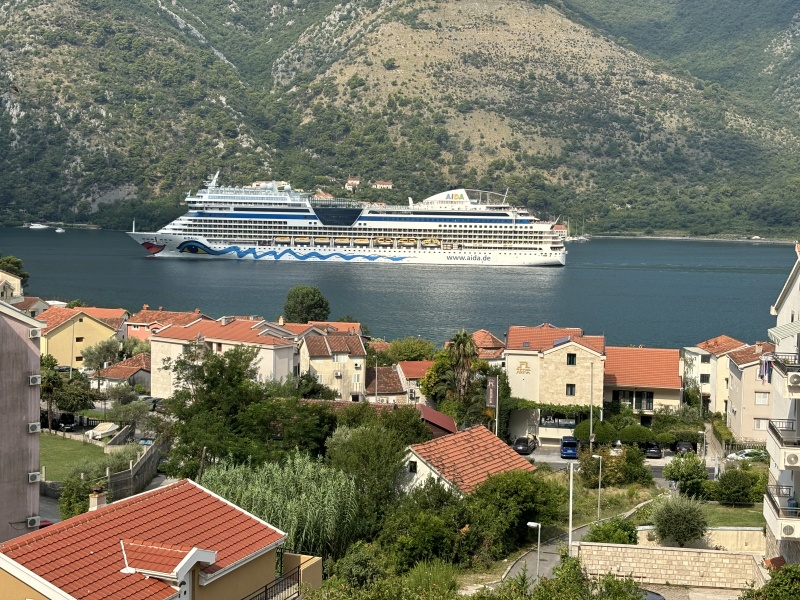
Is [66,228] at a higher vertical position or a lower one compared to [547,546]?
higher

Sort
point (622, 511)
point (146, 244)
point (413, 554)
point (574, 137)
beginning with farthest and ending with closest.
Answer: point (574, 137), point (146, 244), point (622, 511), point (413, 554)

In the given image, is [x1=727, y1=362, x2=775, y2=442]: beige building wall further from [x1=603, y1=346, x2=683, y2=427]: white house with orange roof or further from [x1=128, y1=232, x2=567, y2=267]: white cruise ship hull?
[x1=128, y1=232, x2=567, y2=267]: white cruise ship hull

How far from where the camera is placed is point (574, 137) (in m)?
180

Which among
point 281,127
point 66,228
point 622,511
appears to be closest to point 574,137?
point 281,127

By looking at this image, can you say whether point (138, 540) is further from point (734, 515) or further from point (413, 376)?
point (413, 376)

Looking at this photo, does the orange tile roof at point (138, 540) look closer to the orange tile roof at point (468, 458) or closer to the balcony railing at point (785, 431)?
the balcony railing at point (785, 431)

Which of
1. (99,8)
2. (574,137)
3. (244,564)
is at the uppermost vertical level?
(99,8)

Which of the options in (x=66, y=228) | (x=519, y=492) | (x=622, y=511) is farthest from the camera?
(x=66, y=228)

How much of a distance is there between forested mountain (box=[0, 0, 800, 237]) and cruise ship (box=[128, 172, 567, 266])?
1042 inches

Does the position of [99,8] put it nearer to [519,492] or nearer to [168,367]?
[168,367]

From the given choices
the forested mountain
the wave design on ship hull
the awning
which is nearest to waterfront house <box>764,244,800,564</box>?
the awning

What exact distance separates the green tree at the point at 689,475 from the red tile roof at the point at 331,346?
41.3 ft

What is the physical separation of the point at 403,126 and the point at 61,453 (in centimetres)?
15784

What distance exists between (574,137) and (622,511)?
165 m
